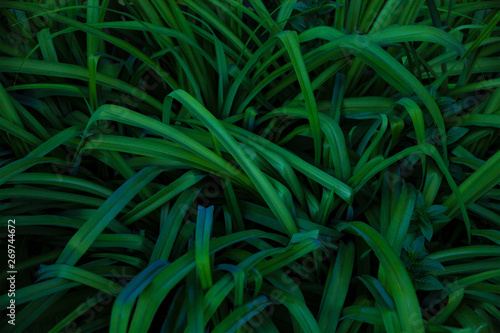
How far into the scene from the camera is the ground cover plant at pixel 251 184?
0.78 metres

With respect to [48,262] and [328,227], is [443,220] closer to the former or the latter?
[328,227]

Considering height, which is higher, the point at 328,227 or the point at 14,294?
the point at 14,294

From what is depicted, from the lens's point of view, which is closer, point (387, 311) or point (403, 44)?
point (387, 311)

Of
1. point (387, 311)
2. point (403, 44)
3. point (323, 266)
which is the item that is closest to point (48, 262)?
point (323, 266)

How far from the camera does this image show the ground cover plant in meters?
0.78

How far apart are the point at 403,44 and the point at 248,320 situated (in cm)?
72

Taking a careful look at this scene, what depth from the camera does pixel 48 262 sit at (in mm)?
907

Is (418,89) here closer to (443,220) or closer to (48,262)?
(443,220)

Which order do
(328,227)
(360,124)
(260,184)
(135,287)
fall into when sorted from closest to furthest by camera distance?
1. (135,287)
2. (260,184)
3. (328,227)
4. (360,124)

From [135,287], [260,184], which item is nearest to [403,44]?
[260,184]

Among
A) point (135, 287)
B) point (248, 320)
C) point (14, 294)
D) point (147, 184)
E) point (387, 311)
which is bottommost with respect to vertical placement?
point (387, 311)

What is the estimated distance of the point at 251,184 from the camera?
91 cm

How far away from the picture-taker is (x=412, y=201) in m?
0.89

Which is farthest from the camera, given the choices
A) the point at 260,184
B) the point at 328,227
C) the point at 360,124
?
the point at 360,124
